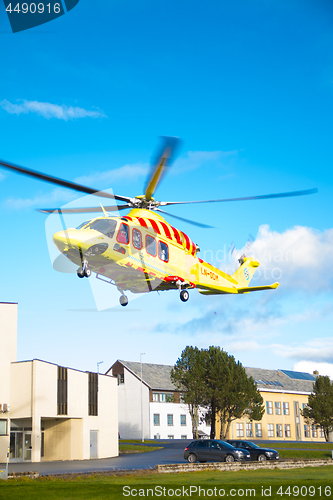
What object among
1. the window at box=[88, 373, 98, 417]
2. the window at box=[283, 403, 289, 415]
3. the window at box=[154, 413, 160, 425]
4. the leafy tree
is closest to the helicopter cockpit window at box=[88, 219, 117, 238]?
the window at box=[88, 373, 98, 417]

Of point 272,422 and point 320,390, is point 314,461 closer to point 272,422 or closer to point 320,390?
point 320,390

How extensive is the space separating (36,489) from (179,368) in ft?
144

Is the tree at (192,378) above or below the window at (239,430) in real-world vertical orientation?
above

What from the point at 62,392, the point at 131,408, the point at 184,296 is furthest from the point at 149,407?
the point at 184,296

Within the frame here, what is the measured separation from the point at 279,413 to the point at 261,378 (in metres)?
6.51

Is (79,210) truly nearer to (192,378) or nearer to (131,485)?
(131,485)

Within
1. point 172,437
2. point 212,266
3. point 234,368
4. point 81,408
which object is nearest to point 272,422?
point 172,437

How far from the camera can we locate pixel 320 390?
249 ft

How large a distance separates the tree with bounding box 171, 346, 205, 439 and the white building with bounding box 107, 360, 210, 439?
11085mm

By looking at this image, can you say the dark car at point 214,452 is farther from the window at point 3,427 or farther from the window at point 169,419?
the window at point 169,419

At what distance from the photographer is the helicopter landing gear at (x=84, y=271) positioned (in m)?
19.8

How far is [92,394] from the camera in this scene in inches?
1821

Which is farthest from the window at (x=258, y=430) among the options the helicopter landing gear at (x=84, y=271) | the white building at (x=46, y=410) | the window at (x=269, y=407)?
the helicopter landing gear at (x=84, y=271)

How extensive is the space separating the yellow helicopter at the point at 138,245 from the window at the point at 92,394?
2315 cm
